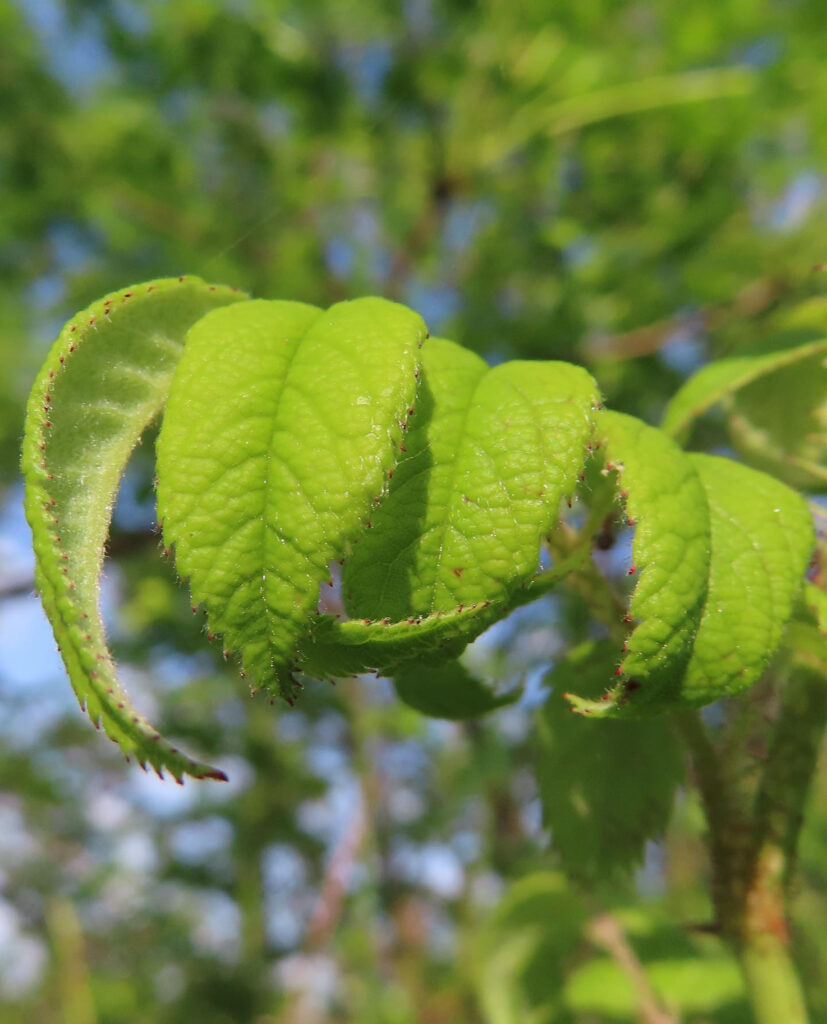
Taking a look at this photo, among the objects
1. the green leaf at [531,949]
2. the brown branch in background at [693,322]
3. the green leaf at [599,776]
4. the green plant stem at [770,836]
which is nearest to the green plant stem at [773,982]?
the green plant stem at [770,836]

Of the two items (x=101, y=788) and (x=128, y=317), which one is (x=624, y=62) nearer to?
(x=128, y=317)

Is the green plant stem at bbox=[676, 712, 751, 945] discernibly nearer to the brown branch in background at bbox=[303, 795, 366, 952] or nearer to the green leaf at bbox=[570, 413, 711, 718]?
the green leaf at bbox=[570, 413, 711, 718]

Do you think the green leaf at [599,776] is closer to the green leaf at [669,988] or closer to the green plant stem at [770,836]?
the green plant stem at [770,836]

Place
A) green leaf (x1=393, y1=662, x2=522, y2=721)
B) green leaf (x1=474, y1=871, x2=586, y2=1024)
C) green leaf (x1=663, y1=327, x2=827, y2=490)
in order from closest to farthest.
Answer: green leaf (x1=393, y1=662, x2=522, y2=721) → green leaf (x1=663, y1=327, x2=827, y2=490) → green leaf (x1=474, y1=871, x2=586, y2=1024)

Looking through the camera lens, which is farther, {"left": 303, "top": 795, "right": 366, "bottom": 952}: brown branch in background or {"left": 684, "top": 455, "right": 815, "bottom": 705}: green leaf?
{"left": 303, "top": 795, "right": 366, "bottom": 952}: brown branch in background

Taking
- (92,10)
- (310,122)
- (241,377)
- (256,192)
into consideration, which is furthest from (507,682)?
(92,10)

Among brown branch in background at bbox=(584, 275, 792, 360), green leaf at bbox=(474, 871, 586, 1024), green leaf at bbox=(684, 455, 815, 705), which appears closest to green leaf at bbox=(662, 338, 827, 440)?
green leaf at bbox=(684, 455, 815, 705)

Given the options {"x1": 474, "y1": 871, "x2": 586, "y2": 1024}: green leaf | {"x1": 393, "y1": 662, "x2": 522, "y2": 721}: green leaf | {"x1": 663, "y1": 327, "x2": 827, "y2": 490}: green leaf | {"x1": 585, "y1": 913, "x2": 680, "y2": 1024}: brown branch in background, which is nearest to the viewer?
{"x1": 393, "y1": 662, "x2": 522, "y2": 721}: green leaf
